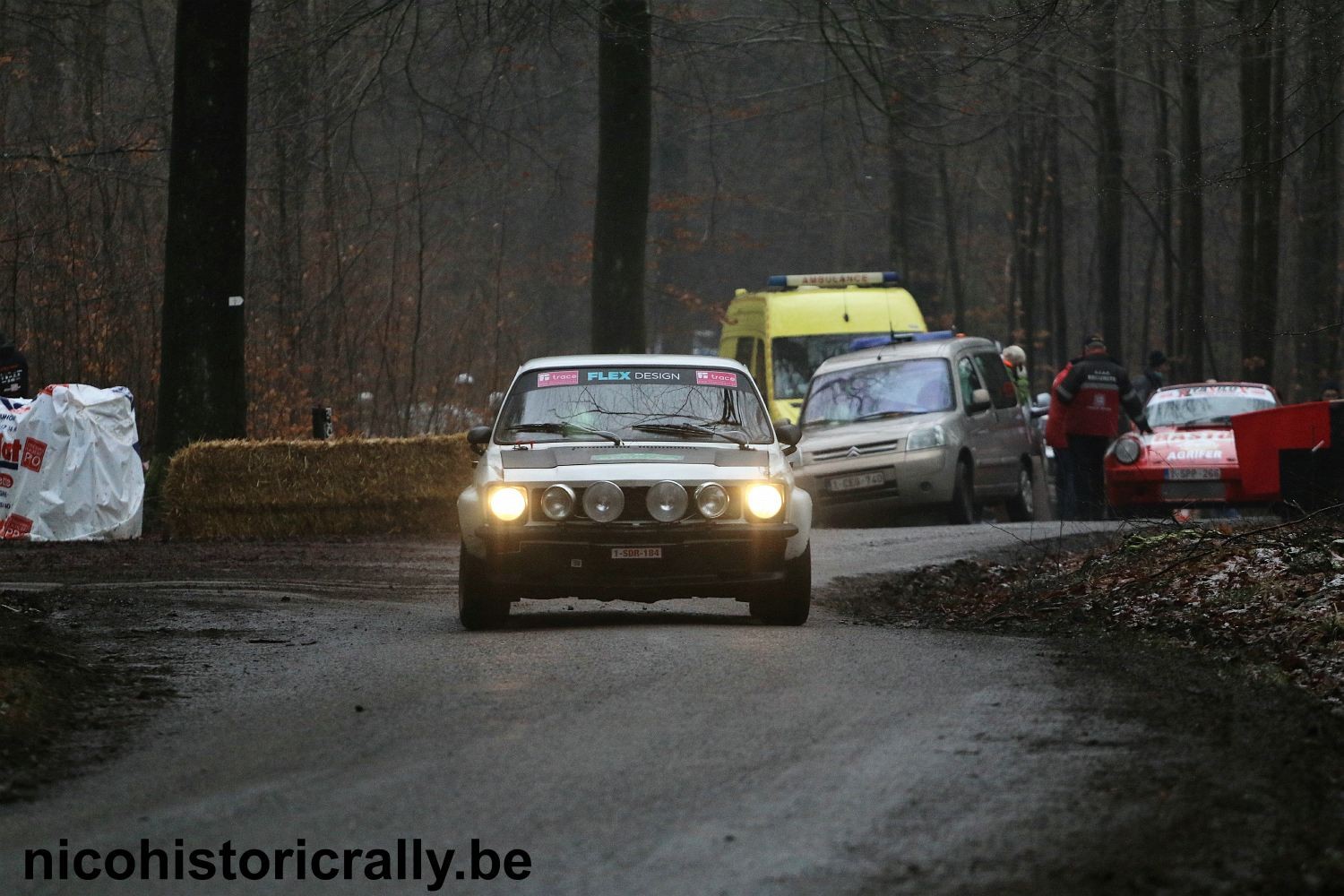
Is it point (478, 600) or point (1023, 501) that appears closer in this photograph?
point (478, 600)

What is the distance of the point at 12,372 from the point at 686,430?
34.8 feet

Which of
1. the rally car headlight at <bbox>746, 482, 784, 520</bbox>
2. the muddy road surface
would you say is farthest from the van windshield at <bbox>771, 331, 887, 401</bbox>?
the rally car headlight at <bbox>746, 482, 784, 520</bbox>

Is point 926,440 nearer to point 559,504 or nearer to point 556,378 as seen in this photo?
point 556,378

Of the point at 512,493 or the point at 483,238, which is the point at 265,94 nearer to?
the point at 512,493

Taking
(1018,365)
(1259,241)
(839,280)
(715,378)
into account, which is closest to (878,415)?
(839,280)

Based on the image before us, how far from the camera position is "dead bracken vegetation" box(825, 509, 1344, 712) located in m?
9.98

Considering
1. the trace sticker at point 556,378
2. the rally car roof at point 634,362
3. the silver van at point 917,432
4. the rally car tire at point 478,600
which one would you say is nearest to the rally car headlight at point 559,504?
the rally car tire at point 478,600

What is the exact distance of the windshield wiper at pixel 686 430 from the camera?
11.8 meters

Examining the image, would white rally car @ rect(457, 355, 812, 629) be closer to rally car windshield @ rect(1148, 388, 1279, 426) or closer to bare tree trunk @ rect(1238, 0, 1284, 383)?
rally car windshield @ rect(1148, 388, 1279, 426)

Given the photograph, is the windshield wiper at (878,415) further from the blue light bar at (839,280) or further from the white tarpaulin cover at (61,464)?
the white tarpaulin cover at (61,464)

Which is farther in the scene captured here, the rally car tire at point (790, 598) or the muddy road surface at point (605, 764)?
the rally car tire at point (790, 598)

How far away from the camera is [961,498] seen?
22.2 m

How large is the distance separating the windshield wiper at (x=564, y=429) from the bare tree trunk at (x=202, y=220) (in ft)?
30.1

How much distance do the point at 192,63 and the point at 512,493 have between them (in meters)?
10.9
